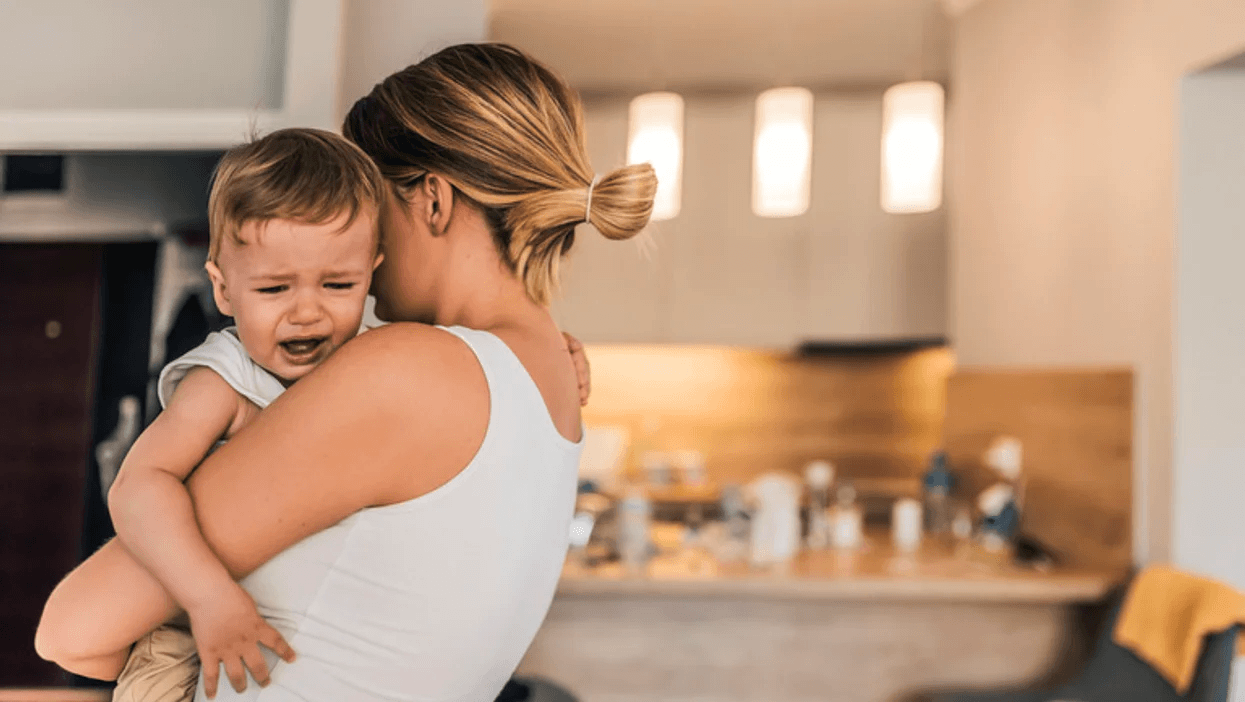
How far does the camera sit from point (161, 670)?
76 cm

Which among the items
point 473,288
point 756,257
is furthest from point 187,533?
point 756,257

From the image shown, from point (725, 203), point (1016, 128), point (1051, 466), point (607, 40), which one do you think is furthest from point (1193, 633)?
point (607, 40)

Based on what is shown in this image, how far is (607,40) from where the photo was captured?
3.77 metres

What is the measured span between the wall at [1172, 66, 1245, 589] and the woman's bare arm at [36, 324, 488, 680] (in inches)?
80.5

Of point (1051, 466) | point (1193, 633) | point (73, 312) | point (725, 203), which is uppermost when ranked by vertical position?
point (725, 203)

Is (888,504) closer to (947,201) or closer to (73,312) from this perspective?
(947,201)

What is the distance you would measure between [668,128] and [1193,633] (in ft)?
6.95

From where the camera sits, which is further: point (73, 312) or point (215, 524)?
point (73, 312)

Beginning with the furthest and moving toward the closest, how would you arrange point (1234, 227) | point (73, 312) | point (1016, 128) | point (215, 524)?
point (1016, 128) → point (1234, 227) → point (73, 312) → point (215, 524)

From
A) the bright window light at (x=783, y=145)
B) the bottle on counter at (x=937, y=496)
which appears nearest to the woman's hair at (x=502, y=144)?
the bright window light at (x=783, y=145)

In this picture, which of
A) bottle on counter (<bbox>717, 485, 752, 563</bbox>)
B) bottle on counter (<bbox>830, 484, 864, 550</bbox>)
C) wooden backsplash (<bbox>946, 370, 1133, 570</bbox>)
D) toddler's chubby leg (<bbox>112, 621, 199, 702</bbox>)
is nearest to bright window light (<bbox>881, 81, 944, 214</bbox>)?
wooden backsplash (<bbox>946, 370, 1133, 570</bbox>)

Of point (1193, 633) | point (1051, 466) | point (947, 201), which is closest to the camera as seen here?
point (1193, 633)

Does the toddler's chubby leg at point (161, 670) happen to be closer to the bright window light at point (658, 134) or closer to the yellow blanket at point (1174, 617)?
the yellow blanket at point (1174, 617)

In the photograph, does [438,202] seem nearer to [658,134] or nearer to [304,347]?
[304,347]
